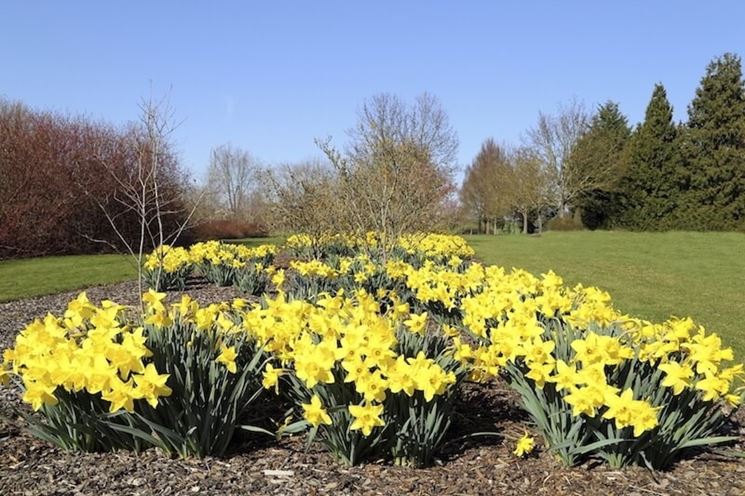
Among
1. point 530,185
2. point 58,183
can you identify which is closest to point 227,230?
point 58,183

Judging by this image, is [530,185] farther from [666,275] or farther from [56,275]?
[56,275]

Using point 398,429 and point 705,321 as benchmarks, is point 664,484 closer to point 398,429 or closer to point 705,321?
point 398,429

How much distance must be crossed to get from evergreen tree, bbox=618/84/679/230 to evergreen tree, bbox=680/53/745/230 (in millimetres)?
799

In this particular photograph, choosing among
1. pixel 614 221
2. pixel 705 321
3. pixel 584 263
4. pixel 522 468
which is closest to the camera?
pixel 522 468

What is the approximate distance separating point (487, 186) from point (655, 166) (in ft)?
43.0

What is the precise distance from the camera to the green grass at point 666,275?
7.80m

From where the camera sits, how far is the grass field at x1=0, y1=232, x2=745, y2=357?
8.05 metres

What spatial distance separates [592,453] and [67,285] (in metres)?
9.69

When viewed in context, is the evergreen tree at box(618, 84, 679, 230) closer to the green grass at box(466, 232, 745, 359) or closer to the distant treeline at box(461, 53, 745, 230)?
the distant treeline at box(461, 53, 745, 230)

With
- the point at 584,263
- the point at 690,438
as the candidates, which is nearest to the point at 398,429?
the point at 690,438

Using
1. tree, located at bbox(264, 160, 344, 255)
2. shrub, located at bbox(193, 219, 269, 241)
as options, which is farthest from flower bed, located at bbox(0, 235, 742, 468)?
shrub, located at bbox(193, 219, 269, 241)

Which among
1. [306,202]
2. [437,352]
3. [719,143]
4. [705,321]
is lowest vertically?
[705,321]

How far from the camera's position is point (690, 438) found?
2586 millimetres

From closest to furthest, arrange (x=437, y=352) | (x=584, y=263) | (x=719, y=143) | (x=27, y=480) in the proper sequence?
(x=27, y=480) < (x=437, y=352) < (x=584, y=263) < (x=719, y=143)
